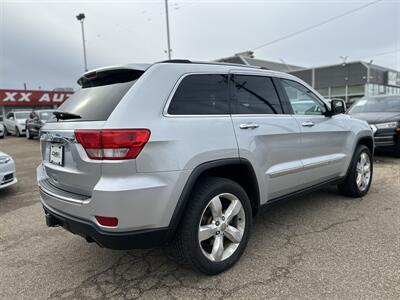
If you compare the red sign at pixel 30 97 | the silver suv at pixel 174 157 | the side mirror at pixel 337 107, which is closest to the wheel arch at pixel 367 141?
the side mirror at pixel 337 107

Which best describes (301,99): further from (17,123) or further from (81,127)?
(17,123)

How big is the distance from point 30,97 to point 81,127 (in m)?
31.6

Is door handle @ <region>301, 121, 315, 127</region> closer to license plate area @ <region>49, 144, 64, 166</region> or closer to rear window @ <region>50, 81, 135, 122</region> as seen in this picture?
Answer: rear window @ <region>50, 81, 135, 122</region>

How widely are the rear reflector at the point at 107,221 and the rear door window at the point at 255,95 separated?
57.8 inches

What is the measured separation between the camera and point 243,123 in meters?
2.93

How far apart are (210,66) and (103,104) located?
1062mm

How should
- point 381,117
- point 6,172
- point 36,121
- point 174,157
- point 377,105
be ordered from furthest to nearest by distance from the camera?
point 36,121 < point 377,105 < point 381,117 < point 6,172 < point 174,157

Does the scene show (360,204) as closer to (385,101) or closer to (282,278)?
(282,278)

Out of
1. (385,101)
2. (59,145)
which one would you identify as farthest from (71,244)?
(385,101)

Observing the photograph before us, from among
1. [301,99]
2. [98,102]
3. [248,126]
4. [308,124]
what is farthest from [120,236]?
[301,99]

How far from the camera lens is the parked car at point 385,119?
24.9 ft

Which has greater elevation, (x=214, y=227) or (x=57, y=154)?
(x=57, y=154)

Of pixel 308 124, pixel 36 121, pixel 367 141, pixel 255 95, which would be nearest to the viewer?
pixel 255 95

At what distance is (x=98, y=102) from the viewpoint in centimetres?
262
